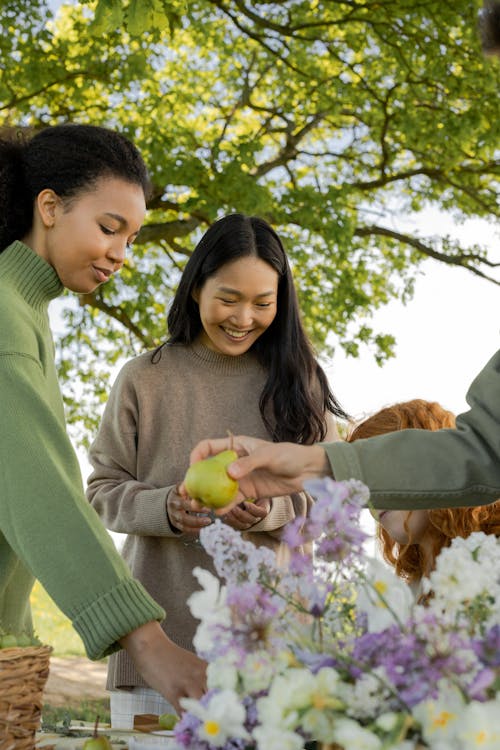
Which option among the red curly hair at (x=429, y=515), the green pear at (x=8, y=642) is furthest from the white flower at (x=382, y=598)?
the red curly hair at (x=429, y=515)

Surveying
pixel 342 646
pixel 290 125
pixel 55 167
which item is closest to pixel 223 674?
pixel 342 646

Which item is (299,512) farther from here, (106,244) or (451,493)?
(451,493)

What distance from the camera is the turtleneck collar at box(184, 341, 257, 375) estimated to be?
3385 millimetres

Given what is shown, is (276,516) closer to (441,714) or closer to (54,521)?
(54,521)

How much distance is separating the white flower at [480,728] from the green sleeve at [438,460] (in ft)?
2.40

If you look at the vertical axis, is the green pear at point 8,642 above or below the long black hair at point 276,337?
below

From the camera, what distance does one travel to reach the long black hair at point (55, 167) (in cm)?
239

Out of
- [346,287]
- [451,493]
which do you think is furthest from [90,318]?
[451,493]

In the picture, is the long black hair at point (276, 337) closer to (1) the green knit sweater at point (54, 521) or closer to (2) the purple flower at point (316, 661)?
(1) the green knit sweater at point (54, 521)

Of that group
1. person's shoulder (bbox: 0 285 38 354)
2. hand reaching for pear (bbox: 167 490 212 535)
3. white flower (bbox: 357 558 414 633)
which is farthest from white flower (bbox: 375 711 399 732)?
hand reaching for pear (bbox: 167 490 212 535)

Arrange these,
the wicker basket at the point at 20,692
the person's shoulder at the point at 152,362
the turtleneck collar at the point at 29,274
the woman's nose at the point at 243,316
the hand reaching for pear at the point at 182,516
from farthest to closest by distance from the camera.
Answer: the person's shoulder at the point at 152,362 → the woman's nose at the point at 243,316 → the hand reaching for pear at the point at 182,516 → the turtleneck collar at the point at 29,274 → the wicker basket at the point at 20,692

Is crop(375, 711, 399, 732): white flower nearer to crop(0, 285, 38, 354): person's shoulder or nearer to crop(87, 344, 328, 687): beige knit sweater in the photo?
crop(0, 285, 38, 354): person's shoulder

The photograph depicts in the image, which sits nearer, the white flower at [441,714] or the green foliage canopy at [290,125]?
the white flower at [441,714]

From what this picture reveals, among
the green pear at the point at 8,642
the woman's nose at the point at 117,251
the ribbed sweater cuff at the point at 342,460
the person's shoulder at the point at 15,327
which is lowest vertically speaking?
the green pear at the point at 8,642
